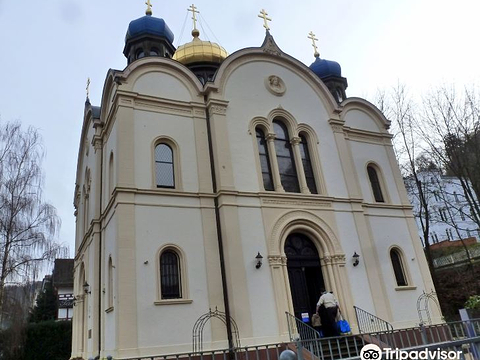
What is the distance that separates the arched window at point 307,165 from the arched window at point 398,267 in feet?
14.1

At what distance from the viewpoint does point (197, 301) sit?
1202cm

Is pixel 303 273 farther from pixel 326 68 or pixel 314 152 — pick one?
pixel 326 68

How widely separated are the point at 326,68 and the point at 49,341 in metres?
23.6

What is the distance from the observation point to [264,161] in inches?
604

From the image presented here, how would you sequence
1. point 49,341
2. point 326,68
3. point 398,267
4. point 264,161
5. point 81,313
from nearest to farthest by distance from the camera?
point 264,161 → point 398,267 → point 81,313 → point 326,68 → point 49,341

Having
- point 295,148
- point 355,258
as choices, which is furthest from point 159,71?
point 355,258

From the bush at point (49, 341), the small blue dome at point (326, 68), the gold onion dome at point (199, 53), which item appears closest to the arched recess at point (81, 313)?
the bush at point (49, 341)

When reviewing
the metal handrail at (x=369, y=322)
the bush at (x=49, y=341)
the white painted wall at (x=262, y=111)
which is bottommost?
the metal handrail at (x=369, y=322)

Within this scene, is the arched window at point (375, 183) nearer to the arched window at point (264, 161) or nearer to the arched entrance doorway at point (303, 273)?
the arched entrance doorway at point (303, 273)

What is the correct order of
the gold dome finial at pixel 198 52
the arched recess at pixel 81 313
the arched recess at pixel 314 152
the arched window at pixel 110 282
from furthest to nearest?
the gold dome finial at pixel 198 52 < the arched recess at pixel 81 313 < the arched recess at pixel 314 152 < the arched window at pixel 110 282

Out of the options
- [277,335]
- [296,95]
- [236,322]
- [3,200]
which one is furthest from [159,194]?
[3,200]

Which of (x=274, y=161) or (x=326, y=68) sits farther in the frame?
(x=326, y=68)

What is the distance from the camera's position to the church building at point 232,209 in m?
12.0

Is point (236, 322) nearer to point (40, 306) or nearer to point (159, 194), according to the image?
point (159, 194)
